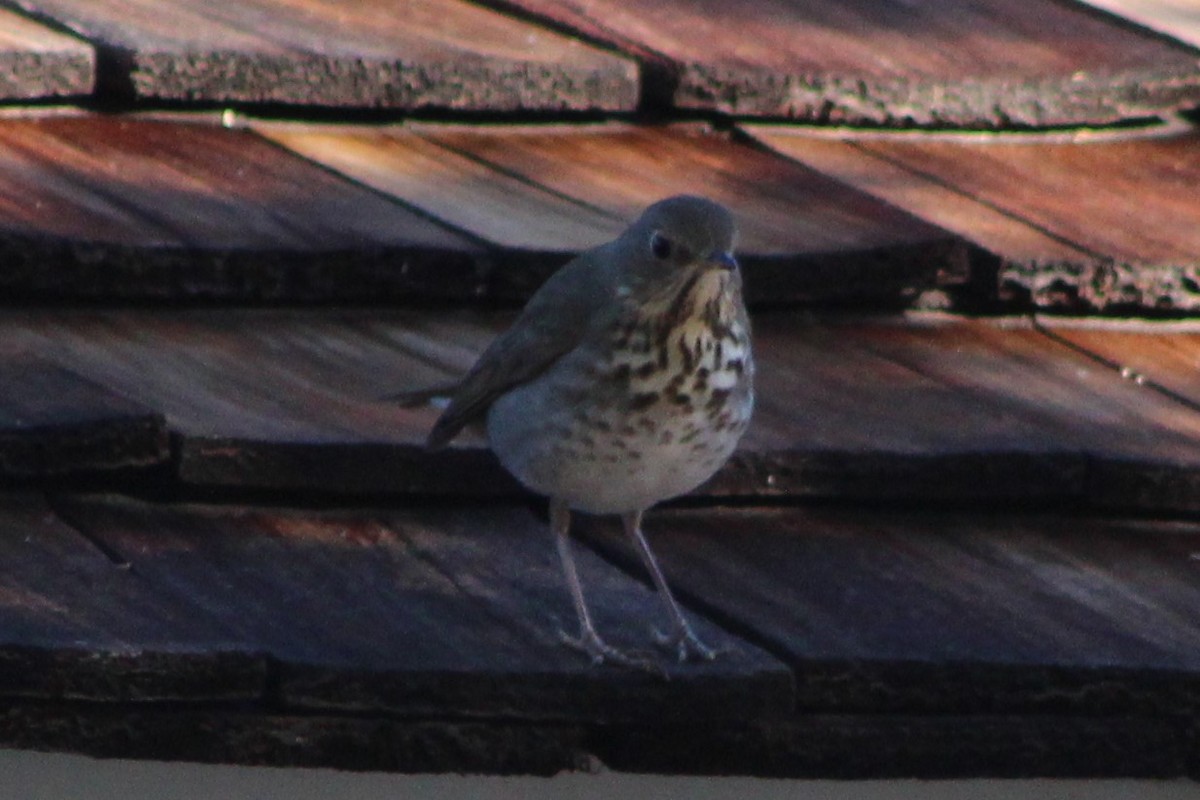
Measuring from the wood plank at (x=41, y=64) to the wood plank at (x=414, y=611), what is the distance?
102 centimetres

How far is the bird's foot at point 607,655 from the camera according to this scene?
2713mm

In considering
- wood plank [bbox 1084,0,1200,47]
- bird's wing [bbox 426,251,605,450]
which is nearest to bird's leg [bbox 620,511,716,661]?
bird's wing [bbox 426,251,605,450]

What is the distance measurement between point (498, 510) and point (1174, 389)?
1130 millimetres

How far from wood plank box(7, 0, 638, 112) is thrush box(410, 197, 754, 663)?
71 centimetres

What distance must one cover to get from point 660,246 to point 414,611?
2.63 ft

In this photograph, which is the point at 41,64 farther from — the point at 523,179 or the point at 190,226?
the point at 523,179

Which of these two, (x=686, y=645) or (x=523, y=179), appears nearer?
(x=686, y=645)

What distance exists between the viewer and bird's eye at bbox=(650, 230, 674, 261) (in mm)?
3365

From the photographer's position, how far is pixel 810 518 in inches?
129

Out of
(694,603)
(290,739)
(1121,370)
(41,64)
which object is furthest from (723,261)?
(41,64)

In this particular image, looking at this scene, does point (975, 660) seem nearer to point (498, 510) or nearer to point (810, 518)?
point (810, 518)

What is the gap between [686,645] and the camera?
273cm

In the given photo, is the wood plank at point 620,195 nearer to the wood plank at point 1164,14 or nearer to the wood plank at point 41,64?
the wood plank at point 41,64

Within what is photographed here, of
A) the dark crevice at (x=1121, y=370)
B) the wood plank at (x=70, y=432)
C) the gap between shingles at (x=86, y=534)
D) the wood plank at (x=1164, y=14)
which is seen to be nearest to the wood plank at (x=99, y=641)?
the gap between shingles at (x=86, y=534)
